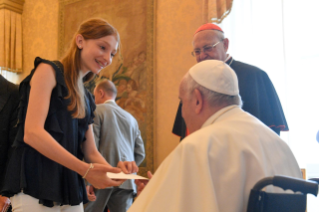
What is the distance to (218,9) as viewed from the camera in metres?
4.48

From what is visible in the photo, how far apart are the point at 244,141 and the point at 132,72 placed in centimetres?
446

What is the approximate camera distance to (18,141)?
5.85ft

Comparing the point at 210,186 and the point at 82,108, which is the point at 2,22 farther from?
the point at 210,186

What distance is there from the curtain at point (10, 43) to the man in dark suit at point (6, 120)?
5.09 metres

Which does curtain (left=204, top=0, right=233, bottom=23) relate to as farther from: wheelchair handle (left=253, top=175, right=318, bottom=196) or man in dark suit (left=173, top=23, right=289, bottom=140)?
wheelchair handle (left=253, top=175, right=318, bottom=196)

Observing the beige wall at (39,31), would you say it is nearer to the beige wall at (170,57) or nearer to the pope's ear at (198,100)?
Answer: the beige wall at (170,57)

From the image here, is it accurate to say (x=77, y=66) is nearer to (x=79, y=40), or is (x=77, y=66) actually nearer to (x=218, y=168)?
(x=79, y=40)

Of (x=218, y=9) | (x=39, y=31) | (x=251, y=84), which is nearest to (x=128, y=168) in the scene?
(x=251, y=84)

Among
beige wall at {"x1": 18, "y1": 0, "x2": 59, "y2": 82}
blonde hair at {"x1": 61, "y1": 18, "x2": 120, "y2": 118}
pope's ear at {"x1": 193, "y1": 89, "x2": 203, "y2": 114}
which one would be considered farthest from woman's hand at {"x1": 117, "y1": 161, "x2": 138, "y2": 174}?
beige wall at {"x1": 18, "y1": 0, "x2": 59, "y2": 82}

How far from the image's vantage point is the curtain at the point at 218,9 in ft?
14.5

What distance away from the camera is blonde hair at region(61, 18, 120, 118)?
1.88 meters

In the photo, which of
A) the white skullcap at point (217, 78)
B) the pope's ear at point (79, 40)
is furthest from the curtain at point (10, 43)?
the white skullcap at point (217, 78)

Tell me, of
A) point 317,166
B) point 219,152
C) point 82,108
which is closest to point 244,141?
point 219,152

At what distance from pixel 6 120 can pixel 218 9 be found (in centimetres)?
326
